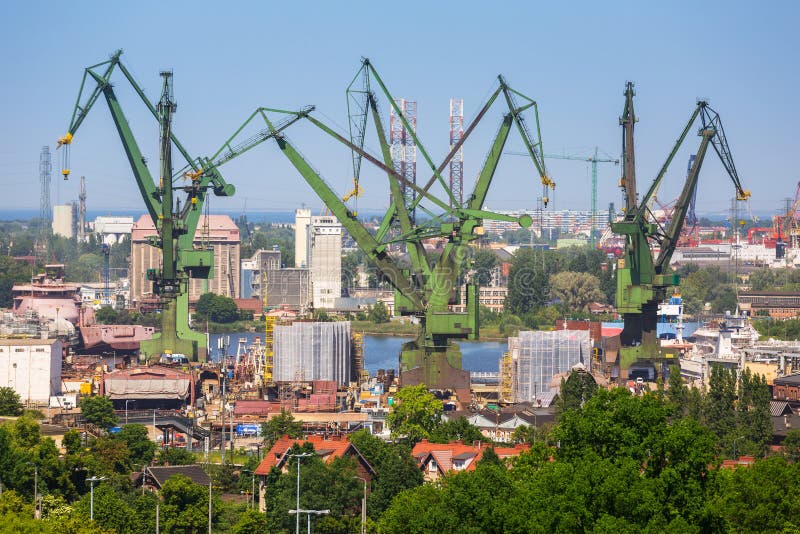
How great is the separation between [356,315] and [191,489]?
7358 cm

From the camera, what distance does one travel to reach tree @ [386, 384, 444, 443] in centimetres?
4628

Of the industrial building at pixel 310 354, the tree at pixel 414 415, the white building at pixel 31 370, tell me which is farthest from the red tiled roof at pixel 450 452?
the industrial building at pixel 310 354

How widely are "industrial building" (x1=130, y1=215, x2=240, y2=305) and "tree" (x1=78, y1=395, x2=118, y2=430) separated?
67706 millimetres

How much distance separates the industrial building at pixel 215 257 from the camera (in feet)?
406

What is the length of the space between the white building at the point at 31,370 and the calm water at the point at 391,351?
55.0ft

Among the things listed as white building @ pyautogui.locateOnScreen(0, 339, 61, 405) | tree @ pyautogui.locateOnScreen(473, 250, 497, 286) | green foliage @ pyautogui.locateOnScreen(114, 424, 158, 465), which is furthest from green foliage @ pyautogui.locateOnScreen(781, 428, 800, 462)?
tree @ pyautogui.locateOnScreen(473, 250, 497, 286)

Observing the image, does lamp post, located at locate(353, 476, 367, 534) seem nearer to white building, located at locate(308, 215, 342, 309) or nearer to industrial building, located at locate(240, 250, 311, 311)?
industrial building, located at locate(240, 250, 311, 311)

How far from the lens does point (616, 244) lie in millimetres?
149125

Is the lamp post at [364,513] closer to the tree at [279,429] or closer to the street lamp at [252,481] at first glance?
the street lamp at [252,481]

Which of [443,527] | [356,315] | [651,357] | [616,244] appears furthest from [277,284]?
[443,527]

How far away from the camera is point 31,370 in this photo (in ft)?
193

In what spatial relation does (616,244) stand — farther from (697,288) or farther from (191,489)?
(191,489)

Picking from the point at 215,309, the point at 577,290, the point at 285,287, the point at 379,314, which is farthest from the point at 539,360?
the point at 285,287

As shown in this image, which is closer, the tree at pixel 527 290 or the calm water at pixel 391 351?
the calm water at pixel 391 351
